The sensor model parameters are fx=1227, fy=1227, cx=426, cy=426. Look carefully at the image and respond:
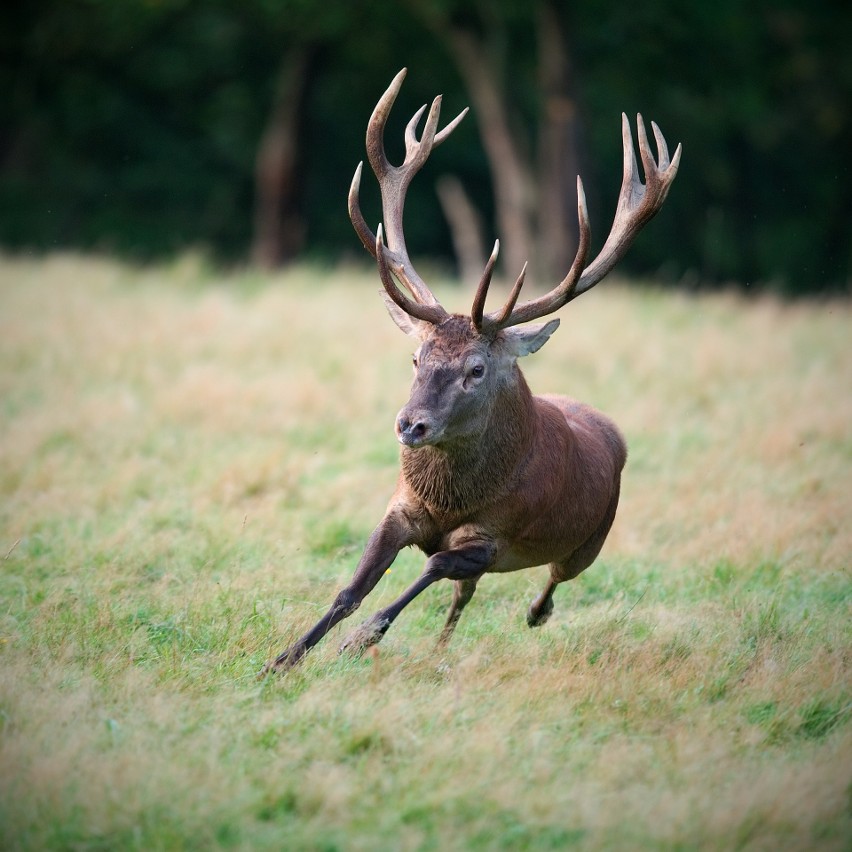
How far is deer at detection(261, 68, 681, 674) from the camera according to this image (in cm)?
552

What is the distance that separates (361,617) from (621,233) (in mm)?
2411

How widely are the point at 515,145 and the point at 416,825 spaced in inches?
604

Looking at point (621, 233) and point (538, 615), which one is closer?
point (621, 233)

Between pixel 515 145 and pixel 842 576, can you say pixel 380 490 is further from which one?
pixel 515 145

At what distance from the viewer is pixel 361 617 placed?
6.33m

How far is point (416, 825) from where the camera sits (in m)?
4.24

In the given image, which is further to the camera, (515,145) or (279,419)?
(515,145)

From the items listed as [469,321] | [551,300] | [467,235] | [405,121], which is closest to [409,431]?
[469,321]

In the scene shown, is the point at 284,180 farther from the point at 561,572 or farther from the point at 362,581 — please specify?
the point at 362,581

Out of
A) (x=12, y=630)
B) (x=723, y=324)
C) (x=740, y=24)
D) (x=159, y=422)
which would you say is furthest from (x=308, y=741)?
(x=740, y=24)

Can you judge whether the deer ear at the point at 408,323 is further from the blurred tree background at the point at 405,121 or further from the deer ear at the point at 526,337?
the blurred tree background at the point at 405,121

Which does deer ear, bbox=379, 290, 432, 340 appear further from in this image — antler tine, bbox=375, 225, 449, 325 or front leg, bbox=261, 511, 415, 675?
front leg, bbox=261, 511, 415, 675

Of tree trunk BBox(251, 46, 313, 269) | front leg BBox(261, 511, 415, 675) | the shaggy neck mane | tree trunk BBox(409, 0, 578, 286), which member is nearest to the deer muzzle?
the shaggy neck mane

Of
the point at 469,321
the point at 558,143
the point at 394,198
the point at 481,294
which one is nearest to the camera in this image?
the point at 481,294
